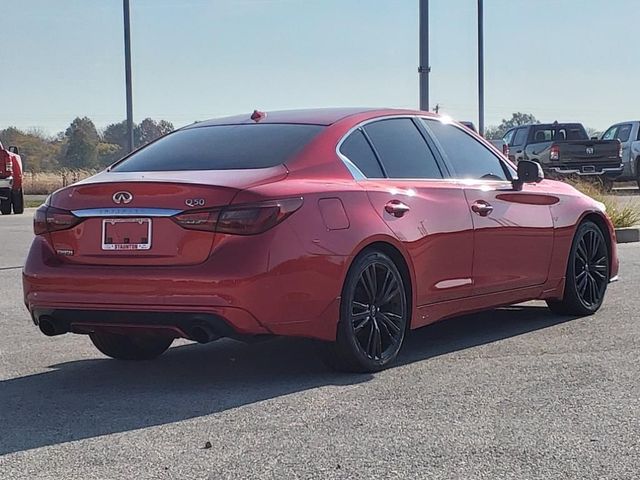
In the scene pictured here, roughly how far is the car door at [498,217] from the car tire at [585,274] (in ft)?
1.31

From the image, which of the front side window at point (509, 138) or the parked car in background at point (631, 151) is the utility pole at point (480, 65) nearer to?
the front side window at point (509, 138)

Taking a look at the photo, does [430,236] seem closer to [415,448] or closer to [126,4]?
[415,448]

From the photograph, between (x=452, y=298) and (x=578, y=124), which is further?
(x=578, y=124)

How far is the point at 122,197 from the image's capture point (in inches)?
230

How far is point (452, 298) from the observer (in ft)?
22.6

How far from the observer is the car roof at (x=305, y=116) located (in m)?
6.71

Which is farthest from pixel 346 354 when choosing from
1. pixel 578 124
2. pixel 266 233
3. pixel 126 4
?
pixel 578 124

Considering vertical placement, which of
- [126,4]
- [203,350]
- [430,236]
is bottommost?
[203,350]

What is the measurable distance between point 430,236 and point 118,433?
95.7 inches

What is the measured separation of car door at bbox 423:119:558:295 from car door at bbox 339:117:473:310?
0.49 feet

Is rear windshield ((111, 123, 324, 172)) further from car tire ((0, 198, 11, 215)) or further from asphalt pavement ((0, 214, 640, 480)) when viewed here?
car tire ((0, 198, 11, 215))

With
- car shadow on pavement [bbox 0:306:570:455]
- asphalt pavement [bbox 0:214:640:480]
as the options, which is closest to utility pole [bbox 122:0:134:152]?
asphalt pavement [bbox 0:214:640:480]

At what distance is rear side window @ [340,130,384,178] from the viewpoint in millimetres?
6469

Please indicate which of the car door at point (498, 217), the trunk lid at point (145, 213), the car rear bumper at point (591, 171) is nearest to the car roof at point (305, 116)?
the car door at point (498, 217)
